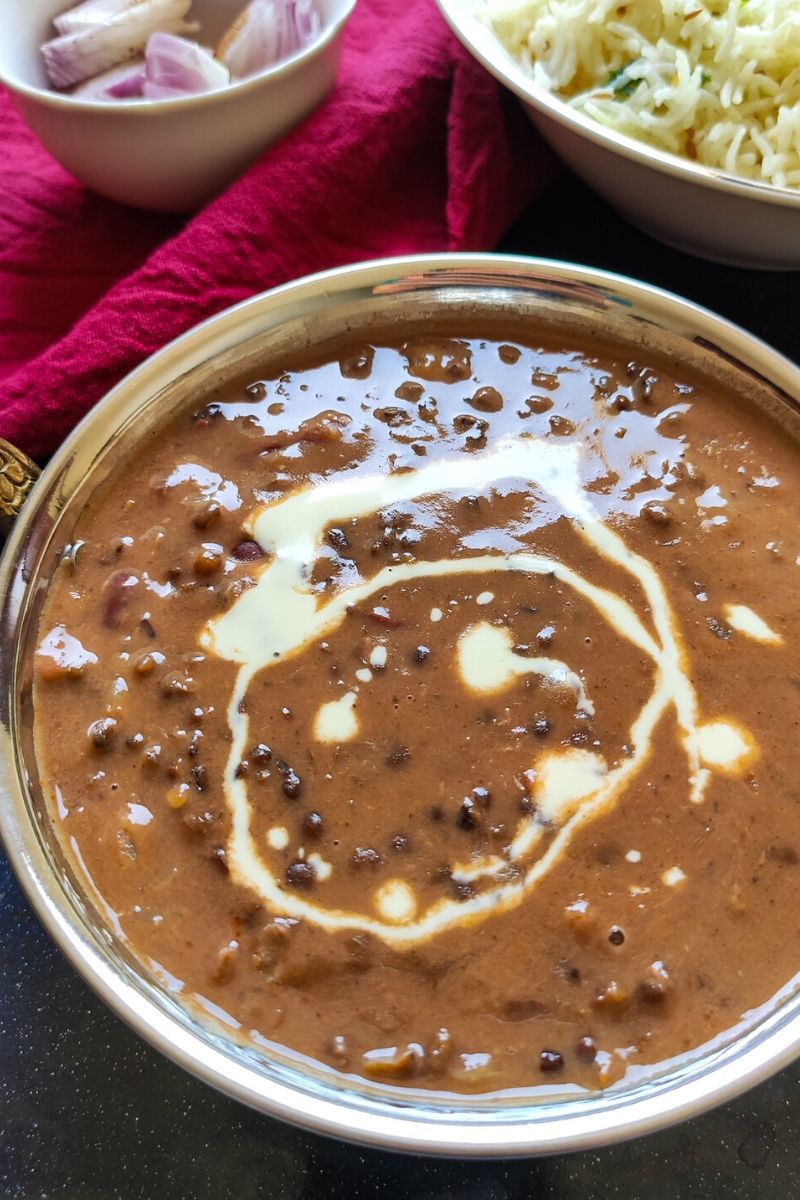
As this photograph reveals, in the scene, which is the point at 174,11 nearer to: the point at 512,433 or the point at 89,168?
the point at 89,168

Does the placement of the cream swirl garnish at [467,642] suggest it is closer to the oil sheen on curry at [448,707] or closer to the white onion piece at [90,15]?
the oil sheen on curry at [448,707]

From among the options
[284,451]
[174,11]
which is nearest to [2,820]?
[284,451]

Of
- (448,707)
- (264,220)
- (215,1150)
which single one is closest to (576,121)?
(264,220)

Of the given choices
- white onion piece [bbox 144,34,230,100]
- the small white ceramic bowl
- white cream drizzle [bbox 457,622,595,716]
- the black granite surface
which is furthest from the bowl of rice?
the black granite surface

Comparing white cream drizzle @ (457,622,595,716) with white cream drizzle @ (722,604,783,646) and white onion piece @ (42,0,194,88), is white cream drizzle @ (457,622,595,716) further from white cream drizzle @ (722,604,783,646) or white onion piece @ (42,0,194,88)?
white onion piece @ (42,0,194,88)

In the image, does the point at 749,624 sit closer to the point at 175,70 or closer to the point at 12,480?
the point at 12,480

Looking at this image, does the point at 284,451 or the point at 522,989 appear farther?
the point at 284,451

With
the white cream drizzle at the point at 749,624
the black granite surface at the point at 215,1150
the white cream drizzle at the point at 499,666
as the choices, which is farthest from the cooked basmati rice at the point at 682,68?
the black granite surface at the point at 215,1150
